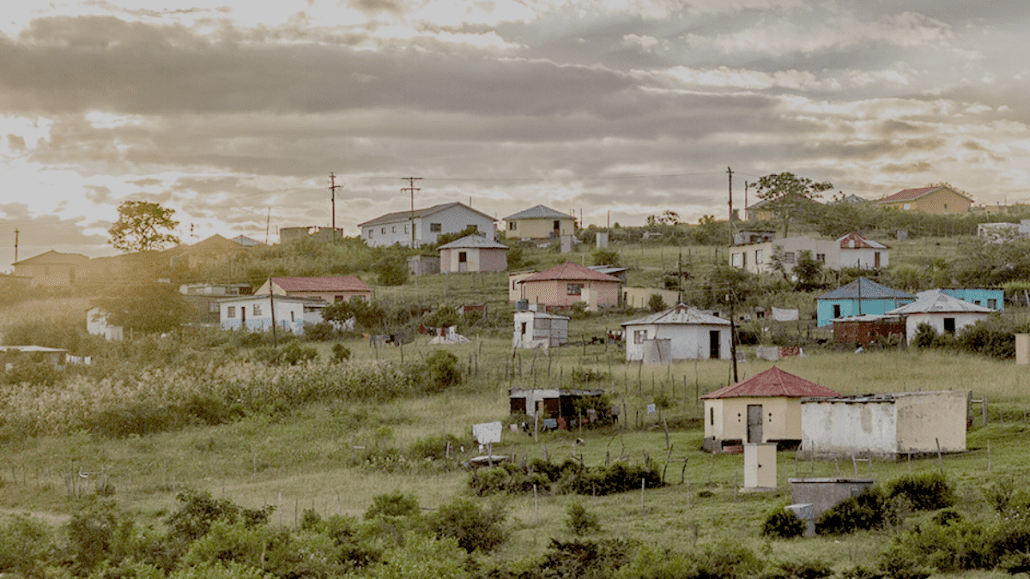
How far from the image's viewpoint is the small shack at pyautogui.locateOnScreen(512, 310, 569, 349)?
201 ft

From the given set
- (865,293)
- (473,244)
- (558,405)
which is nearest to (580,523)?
(558,405)

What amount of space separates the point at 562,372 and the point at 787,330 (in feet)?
56.8

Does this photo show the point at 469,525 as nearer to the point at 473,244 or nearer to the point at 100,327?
the point at 100,327

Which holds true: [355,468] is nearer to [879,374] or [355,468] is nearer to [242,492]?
[242,492]

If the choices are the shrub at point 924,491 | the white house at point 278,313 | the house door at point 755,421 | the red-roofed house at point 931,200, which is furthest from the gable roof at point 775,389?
the red-roofed house at point 931,200

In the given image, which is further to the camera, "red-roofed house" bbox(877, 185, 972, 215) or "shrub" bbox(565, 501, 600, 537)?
"red-roofed house" bbox(877, 185, 972, 215)

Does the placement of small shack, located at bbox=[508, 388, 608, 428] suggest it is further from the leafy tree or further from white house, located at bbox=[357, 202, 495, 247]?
white house, located at bbox=[357, 202, 495, 247]

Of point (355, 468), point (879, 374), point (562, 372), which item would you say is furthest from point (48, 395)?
point (879, 374)

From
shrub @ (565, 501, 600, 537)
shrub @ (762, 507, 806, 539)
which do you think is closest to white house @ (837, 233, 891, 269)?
shrub @ (762, 507, 806, 539)

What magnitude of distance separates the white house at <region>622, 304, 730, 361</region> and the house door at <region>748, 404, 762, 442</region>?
52.4 feet

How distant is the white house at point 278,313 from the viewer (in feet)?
232

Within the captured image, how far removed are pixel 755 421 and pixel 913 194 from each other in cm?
8719

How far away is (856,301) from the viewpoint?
2591 inches

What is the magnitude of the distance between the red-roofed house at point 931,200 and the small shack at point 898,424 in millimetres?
85266
